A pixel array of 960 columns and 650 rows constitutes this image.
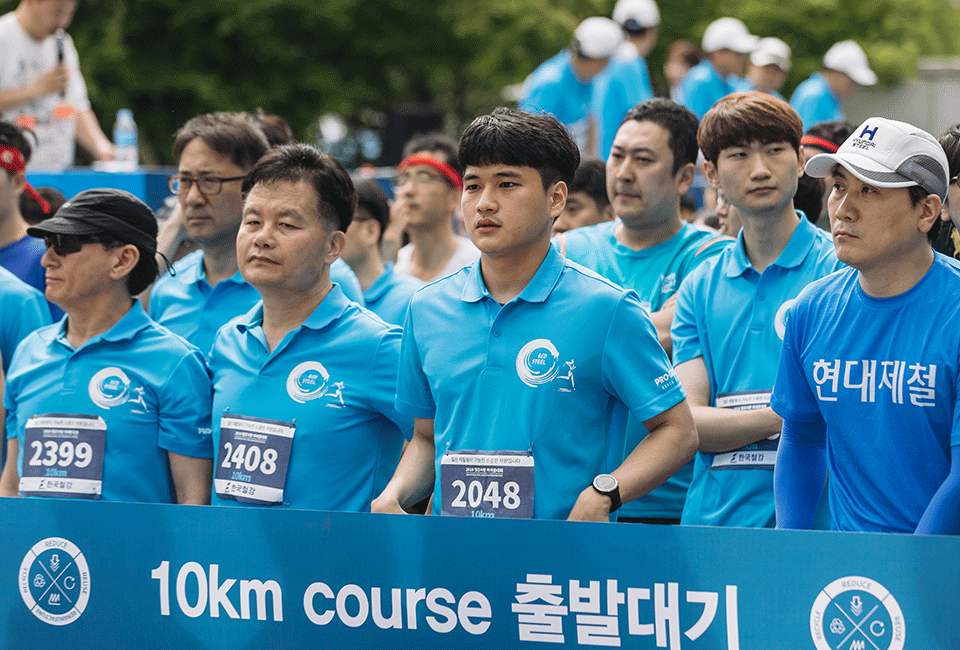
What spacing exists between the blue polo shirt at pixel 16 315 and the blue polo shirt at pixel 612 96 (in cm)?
584

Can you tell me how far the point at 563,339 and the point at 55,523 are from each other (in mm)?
1451

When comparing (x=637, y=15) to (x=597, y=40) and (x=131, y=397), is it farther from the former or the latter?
(x=131, y=397)

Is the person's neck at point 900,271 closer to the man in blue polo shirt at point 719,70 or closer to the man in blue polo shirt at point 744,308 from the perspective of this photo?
the man in blue polo shirt at point 744,308

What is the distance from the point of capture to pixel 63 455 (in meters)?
3.58

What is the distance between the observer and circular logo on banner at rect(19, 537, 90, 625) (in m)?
3.00

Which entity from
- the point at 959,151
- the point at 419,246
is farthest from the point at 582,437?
the point at 419,246

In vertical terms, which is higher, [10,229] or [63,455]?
[10,229]

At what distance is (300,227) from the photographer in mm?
3680

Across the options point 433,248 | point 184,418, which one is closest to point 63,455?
point 184,418

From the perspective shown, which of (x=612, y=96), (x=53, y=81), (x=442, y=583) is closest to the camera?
(x=442, y=583)

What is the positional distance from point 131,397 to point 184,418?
18 centimetres

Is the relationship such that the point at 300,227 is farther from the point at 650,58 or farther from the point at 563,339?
the point at 650,58

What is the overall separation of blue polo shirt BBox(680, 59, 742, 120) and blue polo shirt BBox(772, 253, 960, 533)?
27.8 ft

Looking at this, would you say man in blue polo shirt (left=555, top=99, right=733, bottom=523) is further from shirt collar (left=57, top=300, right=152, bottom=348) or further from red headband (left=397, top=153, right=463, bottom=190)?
red headband (left=397, top=153, right=463, bottom=190)
